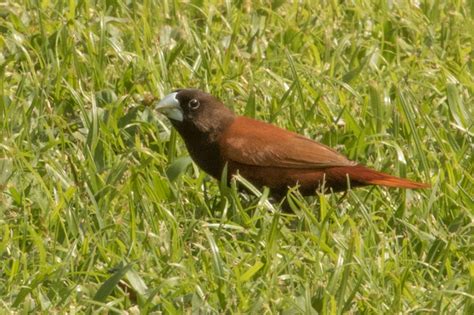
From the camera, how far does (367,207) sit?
19.3ft

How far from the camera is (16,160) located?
582 cm

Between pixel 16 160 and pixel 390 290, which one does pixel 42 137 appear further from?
pixel 390 290

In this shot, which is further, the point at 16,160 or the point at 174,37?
the point at 174,37

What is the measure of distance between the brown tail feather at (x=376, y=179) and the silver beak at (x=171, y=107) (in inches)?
30.0

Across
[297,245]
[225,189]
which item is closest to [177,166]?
[225,189]

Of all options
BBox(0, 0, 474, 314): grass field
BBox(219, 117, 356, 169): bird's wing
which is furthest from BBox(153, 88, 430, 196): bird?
BBox(0, 0, 474, 314): grass field

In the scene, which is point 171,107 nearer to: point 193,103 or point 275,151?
point 193,103

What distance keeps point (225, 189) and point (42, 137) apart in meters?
0.94

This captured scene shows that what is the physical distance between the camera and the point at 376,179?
18.8ft

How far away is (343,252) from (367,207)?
660 mm

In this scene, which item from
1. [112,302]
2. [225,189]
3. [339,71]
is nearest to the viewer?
[112,302]

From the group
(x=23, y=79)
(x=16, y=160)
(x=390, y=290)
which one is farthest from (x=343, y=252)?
(x=23, y=79)

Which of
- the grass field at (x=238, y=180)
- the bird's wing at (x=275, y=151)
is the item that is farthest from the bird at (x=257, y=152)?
the grass field at (x=238, y=180)

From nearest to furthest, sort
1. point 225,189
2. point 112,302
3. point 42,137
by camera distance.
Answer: point 112,302
point 225,189
point 42,137
